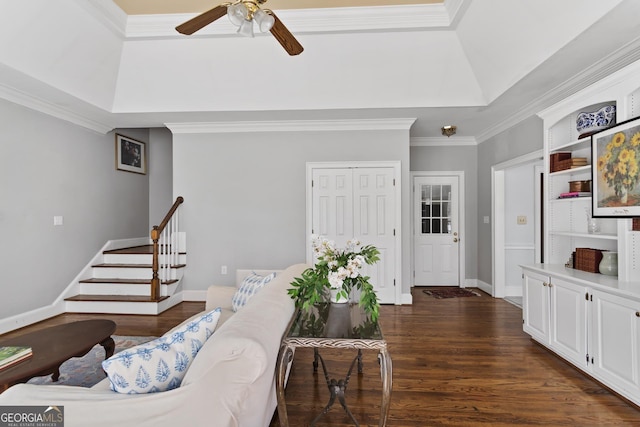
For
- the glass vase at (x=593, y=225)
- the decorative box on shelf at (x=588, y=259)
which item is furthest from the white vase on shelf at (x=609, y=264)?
the glass vase at (x=593, y=225)

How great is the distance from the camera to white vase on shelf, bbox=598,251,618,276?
8.71 feet

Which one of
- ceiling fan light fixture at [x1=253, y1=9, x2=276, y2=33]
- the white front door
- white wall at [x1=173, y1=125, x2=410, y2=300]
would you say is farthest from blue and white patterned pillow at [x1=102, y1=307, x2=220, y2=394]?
the white front door

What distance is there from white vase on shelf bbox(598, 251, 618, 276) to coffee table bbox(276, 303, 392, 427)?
91.4 inches

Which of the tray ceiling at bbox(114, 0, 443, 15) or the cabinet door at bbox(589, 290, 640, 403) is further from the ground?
the tray ceiling at bbox(114, 0, 443, 15)

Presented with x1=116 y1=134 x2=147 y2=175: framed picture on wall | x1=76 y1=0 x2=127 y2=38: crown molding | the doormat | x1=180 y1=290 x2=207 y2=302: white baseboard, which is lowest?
the doormat

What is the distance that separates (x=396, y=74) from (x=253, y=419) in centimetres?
365

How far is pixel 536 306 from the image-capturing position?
10.2 feet

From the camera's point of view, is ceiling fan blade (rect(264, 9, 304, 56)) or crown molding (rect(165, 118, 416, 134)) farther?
crown molding (rect(165, 118, 416, 134))

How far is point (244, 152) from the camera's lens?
4707mm

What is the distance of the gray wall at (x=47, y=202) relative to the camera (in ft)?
11.3

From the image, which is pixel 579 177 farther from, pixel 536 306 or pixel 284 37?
pixel 284 37

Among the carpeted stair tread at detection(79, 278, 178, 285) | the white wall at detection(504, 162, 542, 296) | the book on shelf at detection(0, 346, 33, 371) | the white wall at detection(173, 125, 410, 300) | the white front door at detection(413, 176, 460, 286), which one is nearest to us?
the book on shelf at detection(0, 346, 33, 371)

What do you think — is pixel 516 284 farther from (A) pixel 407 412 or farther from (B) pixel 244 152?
(B) pixel 244 152

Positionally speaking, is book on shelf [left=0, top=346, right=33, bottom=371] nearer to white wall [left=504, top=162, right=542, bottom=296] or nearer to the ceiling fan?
the ceiling fan
